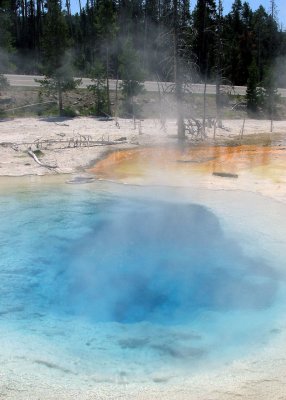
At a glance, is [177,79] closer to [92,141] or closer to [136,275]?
[92,141]

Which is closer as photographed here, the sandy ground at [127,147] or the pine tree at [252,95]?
the sandy ground at [127,147]

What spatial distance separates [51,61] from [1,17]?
3418 mm

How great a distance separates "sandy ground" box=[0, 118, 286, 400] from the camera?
4.59 metres

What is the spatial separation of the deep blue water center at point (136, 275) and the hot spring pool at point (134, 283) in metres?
0.02

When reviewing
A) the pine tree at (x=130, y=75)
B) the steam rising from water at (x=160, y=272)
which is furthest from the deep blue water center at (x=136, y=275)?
the pine tree at (x=130, y=75)

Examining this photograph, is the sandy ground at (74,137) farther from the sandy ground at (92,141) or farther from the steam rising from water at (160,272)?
the steam rising from water at (160,272)

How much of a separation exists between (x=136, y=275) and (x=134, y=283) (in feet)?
0.91

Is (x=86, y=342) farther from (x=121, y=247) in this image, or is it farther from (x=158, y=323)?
(x=121, y=247)

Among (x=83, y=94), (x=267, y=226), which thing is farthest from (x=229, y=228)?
(x=83, y=94)

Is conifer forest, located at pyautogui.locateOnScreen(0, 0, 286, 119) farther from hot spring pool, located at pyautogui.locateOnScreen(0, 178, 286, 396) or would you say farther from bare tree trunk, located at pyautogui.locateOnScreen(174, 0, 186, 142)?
hot spring pool, located at pyautogui.locateOnScreen(0, 178, 286, 396)

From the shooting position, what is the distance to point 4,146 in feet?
51.3

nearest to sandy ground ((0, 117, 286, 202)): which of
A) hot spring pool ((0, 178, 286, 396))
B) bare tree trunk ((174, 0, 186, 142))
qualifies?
bare tree trunk ((174, 0, 186, 142))

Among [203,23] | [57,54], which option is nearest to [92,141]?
[57,54]

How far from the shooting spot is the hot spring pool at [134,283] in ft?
17.4
